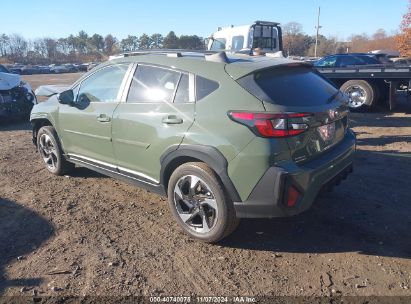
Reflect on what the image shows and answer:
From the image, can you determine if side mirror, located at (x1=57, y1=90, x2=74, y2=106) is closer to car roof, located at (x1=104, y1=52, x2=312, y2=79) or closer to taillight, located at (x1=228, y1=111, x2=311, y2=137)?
car roof, located at (x1=104, y1=52, x2=312, y2=79)

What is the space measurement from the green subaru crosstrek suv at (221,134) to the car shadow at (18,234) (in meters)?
1.00

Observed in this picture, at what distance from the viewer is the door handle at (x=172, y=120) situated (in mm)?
3615

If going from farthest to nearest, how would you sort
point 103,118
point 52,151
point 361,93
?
point 361,93, point 52,151, point 103,118

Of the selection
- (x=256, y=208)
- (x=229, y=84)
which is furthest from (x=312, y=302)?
(x=229, y=84)

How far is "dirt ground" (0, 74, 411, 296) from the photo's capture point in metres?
3.05

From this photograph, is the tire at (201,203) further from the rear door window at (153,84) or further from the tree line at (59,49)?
the tree line at (59,49)

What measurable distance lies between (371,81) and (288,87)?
853cm

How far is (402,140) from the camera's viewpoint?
24.5ft

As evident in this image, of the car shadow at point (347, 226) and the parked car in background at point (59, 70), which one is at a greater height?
the car shadow at point (347, 226)

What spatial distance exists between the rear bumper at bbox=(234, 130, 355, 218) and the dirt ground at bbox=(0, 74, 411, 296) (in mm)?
477

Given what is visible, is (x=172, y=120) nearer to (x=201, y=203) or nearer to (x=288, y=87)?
(x=201, y=203)

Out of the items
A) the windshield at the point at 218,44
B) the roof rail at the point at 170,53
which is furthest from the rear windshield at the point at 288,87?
the windshield at the point at 218,44

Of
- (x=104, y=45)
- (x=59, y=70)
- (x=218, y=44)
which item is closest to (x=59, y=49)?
(x=104, y=45)

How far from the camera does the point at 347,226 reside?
393cm
